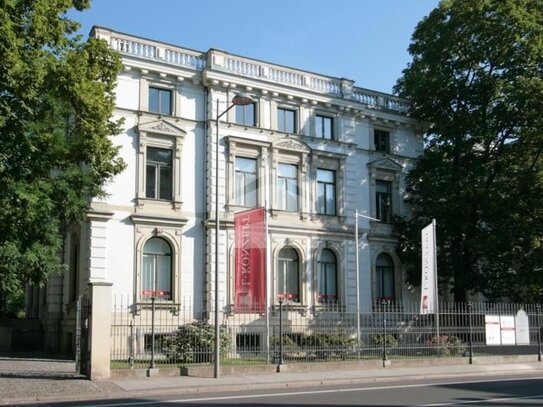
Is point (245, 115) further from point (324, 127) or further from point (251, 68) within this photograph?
point (324, 127)

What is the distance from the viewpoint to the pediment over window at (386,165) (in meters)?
35.1

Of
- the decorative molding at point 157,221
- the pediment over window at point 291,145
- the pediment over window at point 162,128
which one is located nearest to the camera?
the decorative molding at point 157,221

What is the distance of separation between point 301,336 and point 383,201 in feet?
41.7

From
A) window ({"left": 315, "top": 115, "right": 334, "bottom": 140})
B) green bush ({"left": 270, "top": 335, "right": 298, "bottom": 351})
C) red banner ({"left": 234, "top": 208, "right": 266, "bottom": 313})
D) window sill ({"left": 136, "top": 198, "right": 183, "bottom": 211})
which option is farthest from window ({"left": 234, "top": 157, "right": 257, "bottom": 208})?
green bush ({"left": 270, "top": 335, "right": 298, "bottom": 351})

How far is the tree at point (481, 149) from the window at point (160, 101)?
43.8 feet

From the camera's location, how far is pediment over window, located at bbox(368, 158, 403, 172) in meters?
35.1

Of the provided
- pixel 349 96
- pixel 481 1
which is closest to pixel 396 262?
pixel 349 96

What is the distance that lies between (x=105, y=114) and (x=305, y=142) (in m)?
13.8

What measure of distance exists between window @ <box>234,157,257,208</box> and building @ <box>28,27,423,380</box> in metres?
0.06

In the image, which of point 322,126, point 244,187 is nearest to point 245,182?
point 244,187

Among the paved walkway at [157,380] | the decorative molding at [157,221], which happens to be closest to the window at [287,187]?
the decorative molding at [157,221]

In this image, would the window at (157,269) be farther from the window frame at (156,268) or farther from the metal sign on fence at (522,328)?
the metal sign on fence at (522,328)

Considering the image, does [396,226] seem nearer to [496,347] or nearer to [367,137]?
[367,137]

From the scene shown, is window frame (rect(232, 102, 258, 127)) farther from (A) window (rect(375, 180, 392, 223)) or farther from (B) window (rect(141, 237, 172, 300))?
(A) window (rect(375, 180, 392, 223))
